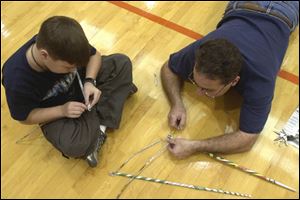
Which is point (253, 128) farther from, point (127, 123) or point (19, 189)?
point (19, 189)

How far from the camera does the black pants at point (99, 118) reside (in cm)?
131

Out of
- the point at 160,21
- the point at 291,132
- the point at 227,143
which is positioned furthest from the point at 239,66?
the point at 160,21

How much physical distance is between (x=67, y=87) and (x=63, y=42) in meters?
0.33

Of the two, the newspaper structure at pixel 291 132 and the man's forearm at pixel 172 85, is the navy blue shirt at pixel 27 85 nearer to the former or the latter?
the man's forearm at pixel 172 85

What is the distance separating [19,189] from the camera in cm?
134

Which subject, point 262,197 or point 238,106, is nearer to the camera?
point 262,197

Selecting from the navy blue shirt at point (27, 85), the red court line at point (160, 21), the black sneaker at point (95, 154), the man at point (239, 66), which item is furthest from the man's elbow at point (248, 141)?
the navy blue shirt at point (27, 85)

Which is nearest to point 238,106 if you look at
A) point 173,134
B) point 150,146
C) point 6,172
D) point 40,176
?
point 173,134

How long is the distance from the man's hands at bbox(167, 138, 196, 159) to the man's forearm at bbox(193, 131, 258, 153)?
0.01 metres

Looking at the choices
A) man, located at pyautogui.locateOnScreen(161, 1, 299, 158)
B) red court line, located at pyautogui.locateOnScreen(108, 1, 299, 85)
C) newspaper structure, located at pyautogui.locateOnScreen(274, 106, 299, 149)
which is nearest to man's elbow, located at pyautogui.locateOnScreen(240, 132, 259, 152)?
man, located at pyautogui.locateOnScreen(161, 1, 299, 158)

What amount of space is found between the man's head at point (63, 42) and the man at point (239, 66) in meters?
0.38

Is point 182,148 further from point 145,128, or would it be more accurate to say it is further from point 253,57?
point 253,57

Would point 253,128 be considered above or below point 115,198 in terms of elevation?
above

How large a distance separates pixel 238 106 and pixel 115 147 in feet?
1.84
